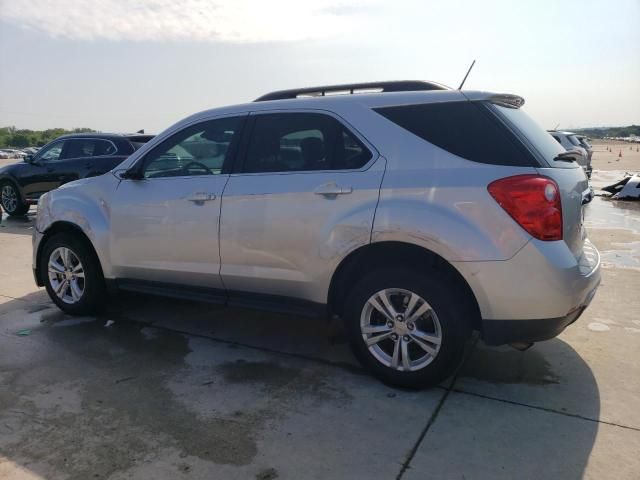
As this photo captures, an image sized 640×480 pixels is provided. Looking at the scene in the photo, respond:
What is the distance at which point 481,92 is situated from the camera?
3.30 m

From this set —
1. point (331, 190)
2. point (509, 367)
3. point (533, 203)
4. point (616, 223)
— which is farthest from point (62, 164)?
point (616, 223)

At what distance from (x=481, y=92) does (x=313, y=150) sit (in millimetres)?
1138

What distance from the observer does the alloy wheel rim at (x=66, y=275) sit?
4.80 metres

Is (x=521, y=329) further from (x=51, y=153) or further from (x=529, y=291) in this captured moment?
(x=51, y=153)

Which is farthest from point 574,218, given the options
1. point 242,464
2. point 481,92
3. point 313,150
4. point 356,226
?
point 242,464

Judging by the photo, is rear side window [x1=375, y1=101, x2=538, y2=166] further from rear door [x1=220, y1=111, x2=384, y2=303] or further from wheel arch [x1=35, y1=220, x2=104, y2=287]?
wheel arch [x1=35, y1=220, x2=104, y2=287]

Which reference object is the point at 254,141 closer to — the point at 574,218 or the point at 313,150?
Result: the point at 313,150

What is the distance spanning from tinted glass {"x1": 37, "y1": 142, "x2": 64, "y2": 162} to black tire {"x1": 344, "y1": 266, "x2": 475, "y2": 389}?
947cm

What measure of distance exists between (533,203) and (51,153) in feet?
34.8

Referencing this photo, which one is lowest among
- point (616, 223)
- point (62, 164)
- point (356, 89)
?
point (616, 223)

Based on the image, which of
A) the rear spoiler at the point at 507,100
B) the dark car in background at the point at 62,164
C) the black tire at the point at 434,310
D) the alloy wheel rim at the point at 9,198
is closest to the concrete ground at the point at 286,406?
the black tire at the point at 434,310

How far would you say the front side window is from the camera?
10906 millimetres

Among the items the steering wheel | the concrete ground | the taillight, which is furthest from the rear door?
the taillight

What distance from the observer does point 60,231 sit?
485 cm
